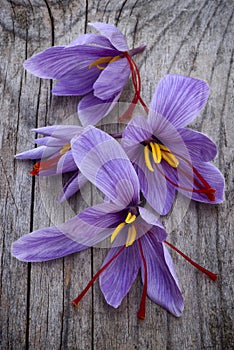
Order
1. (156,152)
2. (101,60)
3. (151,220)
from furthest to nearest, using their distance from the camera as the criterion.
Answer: (101,60), (156,152), (151,220)

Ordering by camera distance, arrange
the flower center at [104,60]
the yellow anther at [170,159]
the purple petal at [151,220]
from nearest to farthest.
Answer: the purple petal at [151,220], the yellow anther at [170,159], the flower center at [104,60]

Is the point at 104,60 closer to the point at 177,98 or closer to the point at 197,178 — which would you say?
the point at 177,98

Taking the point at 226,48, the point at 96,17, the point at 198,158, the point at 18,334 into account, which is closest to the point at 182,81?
the point at 198,158

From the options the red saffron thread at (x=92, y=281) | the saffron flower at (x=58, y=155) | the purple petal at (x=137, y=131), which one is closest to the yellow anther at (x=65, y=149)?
the saffron flower at (x=58, y=155)

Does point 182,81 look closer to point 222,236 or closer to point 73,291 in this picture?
point 222,236

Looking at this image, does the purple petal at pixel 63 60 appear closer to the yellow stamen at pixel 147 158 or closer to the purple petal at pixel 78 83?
the purple petal at pixel 78 83

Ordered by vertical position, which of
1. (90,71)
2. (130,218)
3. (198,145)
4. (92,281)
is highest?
(90,71)

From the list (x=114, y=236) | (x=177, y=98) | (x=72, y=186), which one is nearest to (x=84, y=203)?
(x=72, y=186)
